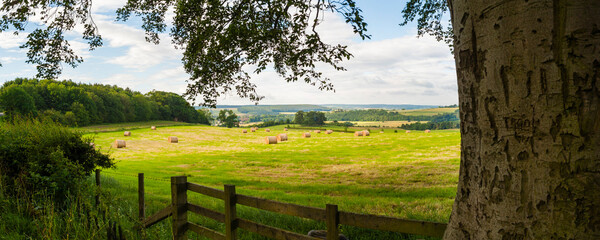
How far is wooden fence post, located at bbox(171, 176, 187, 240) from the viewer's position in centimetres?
596

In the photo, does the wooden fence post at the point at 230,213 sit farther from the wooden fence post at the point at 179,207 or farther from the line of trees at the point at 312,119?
the line of trees at the point at 312,119

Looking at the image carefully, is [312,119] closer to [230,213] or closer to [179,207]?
[179,207]

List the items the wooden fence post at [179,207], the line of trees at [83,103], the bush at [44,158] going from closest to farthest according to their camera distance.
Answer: the wooden fence post at [179,207]
the bush at [44,158]
the line of trees at [83,103]

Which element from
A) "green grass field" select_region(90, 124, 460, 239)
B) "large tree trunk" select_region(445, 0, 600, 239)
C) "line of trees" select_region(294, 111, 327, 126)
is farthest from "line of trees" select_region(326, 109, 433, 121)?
"large tree trunk" select_region(445, 0, 600, 239)

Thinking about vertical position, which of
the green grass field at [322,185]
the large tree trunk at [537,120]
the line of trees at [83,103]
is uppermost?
the line of trees at [83,103]

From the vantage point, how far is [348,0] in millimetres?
8742

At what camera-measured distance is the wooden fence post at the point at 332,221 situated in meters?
3.83

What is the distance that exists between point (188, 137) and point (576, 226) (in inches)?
2189

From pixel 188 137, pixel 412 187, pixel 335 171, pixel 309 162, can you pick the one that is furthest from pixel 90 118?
pixel 412 187

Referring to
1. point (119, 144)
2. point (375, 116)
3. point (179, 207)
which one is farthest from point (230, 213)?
point (375, 116)

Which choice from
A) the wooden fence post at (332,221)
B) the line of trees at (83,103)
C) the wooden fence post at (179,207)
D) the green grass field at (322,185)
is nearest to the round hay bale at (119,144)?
the green grass field at (322,185)

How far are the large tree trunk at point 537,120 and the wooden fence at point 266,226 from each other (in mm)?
864

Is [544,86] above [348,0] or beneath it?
beneath

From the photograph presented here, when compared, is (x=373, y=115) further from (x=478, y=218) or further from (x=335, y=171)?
(x=478, y=218)
